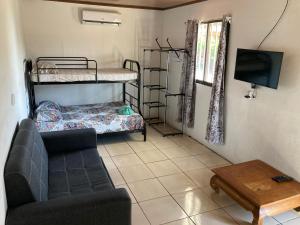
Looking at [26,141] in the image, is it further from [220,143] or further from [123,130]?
[220,143]

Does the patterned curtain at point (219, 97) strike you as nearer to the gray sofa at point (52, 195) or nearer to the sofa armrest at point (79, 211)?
the gray sofa at point (52, 195)

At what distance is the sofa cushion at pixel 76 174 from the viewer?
2.05 m

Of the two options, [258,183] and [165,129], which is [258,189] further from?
[165,129]

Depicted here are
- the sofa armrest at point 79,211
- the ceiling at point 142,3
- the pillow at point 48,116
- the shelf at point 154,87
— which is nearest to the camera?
the sofa armrest at point 79,211

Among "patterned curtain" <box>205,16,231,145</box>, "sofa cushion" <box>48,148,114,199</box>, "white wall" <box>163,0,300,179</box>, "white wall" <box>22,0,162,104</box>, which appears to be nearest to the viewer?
"sofa cushion" <box>48,148,114,199</box>

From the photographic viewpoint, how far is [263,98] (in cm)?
282

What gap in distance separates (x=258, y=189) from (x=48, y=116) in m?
2.87

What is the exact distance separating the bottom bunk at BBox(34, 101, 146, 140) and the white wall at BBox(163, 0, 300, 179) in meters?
1.26

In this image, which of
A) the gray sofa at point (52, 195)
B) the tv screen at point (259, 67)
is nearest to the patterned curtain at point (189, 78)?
the tv screen at point (259, 67)

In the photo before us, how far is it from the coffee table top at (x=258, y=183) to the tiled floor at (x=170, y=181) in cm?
30

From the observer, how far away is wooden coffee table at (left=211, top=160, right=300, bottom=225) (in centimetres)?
211

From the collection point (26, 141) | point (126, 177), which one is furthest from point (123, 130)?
point (26, 141)

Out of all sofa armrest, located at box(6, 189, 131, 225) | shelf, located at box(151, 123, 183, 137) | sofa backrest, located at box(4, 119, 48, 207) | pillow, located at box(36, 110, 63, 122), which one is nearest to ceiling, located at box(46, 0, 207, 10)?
pillow, located at box(36, 110, 63, 122)

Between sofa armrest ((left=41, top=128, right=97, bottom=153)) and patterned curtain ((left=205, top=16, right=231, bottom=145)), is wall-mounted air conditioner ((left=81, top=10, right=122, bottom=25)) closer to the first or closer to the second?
patterned curtain ((left=205, top=16, right=231, bottom=145))
